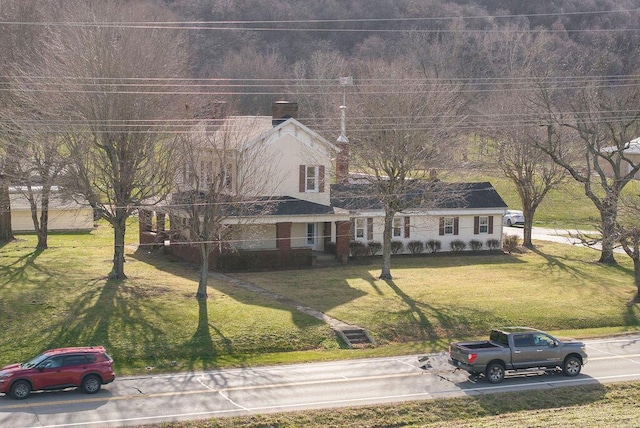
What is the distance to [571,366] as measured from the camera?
101 ft

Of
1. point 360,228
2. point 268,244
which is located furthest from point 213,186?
point 360,228

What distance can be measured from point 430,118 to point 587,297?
39.3 feet

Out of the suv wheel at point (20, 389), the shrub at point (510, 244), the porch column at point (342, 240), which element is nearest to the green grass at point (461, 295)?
the porch column at point (342, 240)

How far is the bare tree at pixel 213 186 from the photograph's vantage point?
38438 mm

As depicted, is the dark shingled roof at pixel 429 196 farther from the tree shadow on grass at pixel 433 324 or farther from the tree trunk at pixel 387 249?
the tree shadow on grass at pixel 433 324

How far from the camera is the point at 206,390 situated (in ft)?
93.8

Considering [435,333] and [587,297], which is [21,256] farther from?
[587,297]

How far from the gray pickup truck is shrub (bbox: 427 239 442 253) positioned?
23958 millimetres

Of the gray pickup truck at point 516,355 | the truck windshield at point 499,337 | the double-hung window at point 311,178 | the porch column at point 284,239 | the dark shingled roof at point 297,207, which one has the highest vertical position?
the double-hung window at point 311,178

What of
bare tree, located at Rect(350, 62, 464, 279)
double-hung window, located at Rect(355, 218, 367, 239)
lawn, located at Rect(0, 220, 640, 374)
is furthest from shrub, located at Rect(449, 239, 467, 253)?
bare tree, located at Rect(350, 62, 464, 279)

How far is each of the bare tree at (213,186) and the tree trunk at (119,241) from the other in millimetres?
2330

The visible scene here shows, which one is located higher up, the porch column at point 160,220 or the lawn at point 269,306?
the porch column at point 160,220

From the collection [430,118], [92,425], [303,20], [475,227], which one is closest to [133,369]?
[92,425]

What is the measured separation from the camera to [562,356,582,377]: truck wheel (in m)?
30.7
